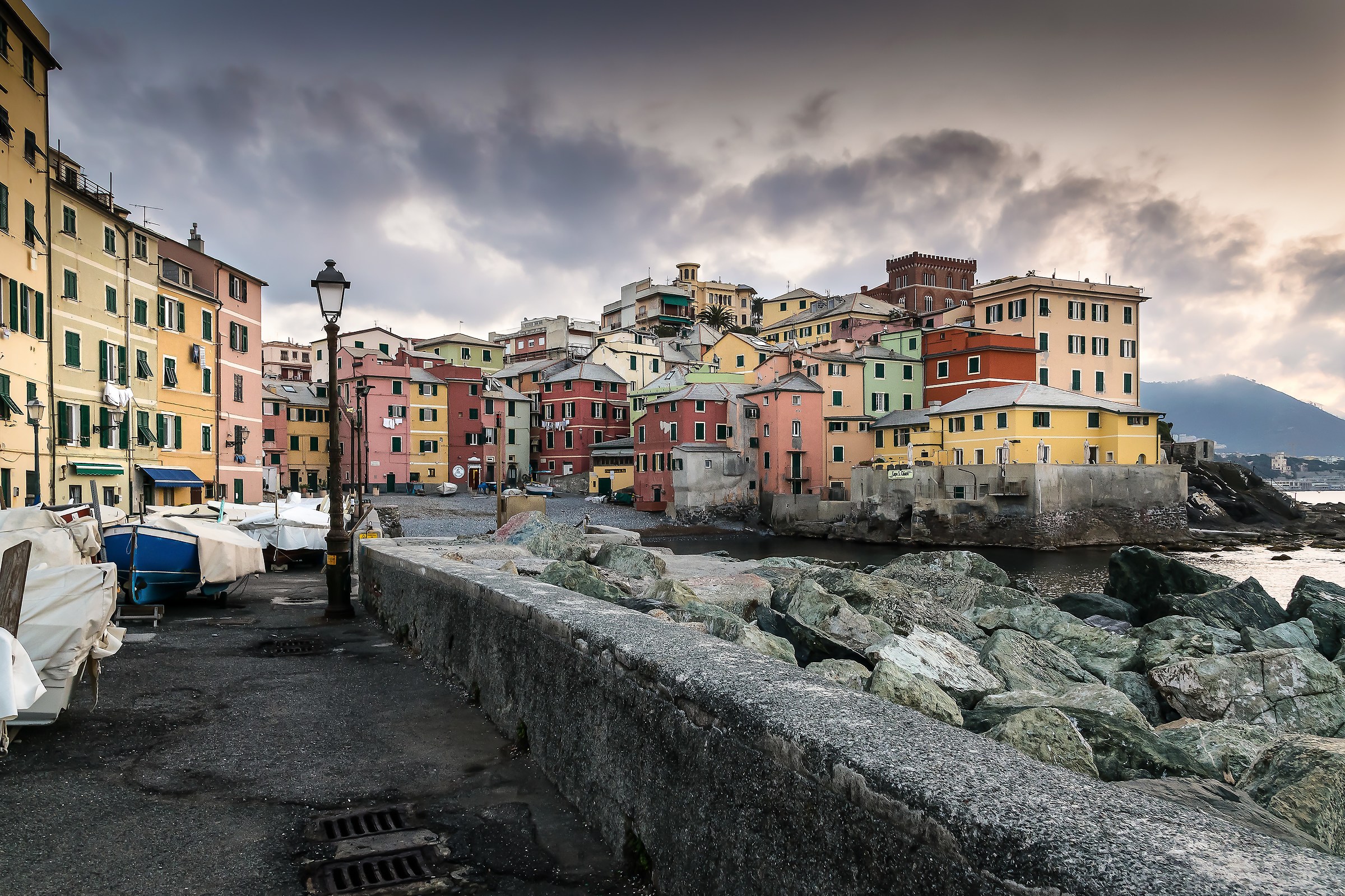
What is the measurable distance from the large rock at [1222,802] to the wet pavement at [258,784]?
2.13 meters

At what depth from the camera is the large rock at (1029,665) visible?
8586 mm

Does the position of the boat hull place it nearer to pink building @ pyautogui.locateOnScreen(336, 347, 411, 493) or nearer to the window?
the window

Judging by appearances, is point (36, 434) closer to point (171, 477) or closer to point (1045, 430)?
point (171, 477)

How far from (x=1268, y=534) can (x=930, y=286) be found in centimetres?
5143

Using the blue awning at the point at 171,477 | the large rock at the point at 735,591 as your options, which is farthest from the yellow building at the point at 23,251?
the large rock at the point at 735,591

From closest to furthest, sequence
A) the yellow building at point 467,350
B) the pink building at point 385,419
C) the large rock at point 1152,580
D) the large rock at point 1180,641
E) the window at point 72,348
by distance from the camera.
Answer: the large rock at point 1180,641 < the large rock at point 1152,580 < the window at point 72,348 < the pink building at point 385,419 < the yellow building at point 467,350

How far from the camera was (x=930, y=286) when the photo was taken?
332 feet

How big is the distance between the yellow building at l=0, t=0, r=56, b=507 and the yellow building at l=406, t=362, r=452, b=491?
4610cm

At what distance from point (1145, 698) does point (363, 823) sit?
779cm

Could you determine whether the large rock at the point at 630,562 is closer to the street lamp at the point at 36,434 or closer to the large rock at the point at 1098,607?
the large rock at the point at 1098,607

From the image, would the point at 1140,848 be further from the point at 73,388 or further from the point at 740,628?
the point at 73,388

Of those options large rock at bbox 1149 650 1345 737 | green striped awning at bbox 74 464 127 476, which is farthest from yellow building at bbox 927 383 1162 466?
large rock at bbox 1149 650 1345 737

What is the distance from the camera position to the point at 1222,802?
Result: 134 inches

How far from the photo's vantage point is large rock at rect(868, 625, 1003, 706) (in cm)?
711
